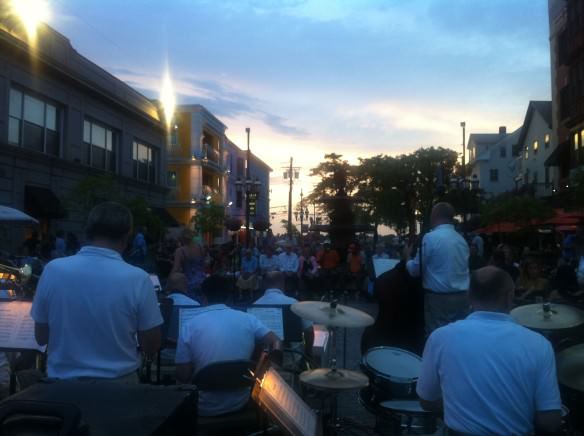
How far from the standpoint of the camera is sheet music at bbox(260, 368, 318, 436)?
9.41 ft

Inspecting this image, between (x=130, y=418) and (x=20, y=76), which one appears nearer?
(x=130, y=418)

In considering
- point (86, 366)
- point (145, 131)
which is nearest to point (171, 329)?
point (86, 366)

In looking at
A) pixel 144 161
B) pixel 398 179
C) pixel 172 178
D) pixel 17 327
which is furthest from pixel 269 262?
pixel 398 179

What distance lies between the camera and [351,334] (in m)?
11.0

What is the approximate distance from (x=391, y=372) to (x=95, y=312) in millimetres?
2637

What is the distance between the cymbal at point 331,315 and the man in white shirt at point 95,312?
1797mm

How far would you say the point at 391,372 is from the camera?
4859mm

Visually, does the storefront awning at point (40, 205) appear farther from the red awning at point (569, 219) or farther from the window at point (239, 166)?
the window at point (239, 166)

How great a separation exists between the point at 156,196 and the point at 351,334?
2536 centimetres

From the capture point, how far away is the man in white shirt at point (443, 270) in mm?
5902

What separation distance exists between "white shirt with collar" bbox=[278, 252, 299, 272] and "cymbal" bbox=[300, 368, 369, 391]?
12.2 m

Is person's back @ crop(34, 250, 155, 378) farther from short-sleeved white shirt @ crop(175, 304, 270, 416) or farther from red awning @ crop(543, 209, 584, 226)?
red awning @ crop(543, 209, 584, 226)

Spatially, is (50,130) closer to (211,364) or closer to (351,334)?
(351,334)

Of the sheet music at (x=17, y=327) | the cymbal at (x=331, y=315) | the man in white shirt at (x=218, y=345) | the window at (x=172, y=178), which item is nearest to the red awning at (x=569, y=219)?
the cymbal at (x=331, y=315)
